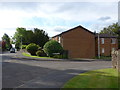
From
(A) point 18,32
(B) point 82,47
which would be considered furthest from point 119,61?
(A) point 18,32

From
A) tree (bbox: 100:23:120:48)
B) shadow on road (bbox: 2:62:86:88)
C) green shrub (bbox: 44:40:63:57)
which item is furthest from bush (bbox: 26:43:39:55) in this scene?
tree (bbox: 100:23:120:48)

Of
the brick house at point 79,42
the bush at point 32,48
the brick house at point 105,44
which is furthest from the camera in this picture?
the brick house at point 105,44

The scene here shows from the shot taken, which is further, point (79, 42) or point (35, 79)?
point (79, 42)

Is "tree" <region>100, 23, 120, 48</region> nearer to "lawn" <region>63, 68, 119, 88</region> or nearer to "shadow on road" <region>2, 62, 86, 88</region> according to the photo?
"shadow on road" <region>2, 62, 86, 88</region>

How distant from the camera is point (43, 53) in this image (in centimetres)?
3712

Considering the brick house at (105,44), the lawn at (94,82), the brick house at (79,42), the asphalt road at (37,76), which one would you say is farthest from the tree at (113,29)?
the lawn at (94,82)

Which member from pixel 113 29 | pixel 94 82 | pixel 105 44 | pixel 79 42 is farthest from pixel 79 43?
pixel 94 82

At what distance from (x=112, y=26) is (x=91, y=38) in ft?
103

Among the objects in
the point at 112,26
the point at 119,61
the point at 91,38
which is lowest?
the point at 119,61

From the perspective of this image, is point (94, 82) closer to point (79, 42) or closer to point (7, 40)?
point (79, 42)

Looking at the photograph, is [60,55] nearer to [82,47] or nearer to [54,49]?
[54,49]

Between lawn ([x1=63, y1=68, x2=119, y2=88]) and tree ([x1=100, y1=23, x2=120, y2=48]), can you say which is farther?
tree ([x1=100, y1=23, x2=120, y2=48])

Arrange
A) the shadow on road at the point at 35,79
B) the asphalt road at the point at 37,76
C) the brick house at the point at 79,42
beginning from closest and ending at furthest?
the shadow on road at the point at 35,79, the asphalt road at the point at 37,76, the brick house at the point at 79,42

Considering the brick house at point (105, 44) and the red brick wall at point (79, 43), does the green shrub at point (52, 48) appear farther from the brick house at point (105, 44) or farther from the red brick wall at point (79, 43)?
the brick house at point (105, 44)
